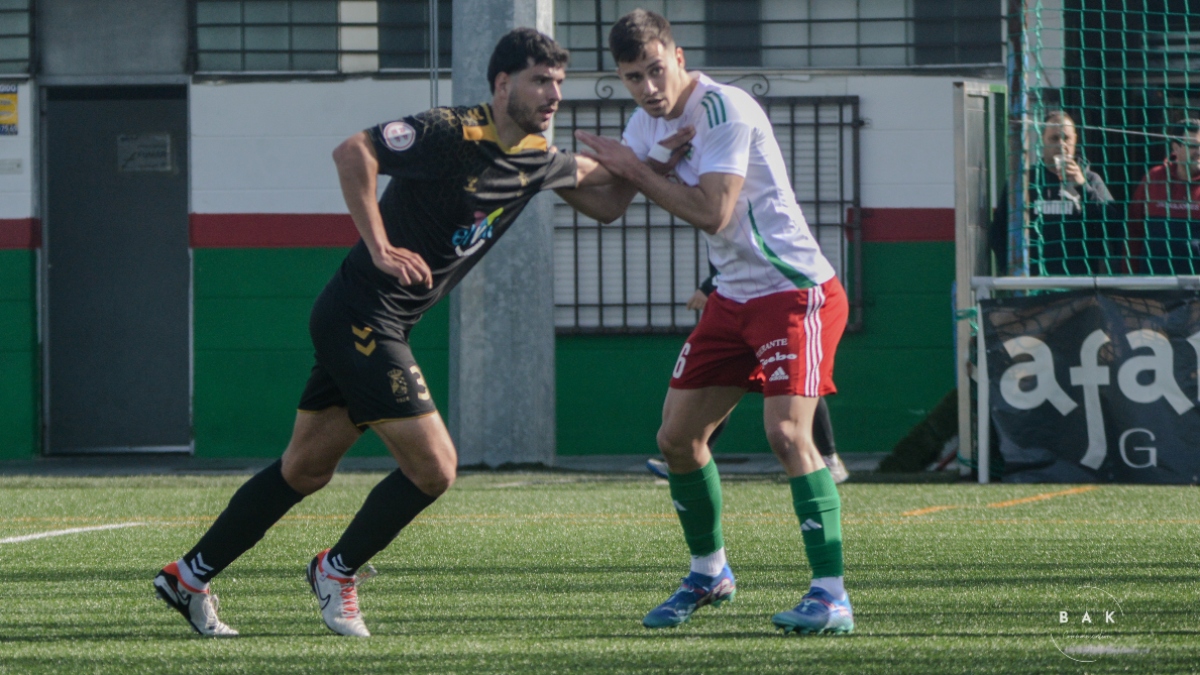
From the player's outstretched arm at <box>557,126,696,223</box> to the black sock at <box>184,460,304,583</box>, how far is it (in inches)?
44.7

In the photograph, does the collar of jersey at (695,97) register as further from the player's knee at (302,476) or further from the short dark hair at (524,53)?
the player's knee at (302,476)

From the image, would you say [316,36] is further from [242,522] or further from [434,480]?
[434,480]

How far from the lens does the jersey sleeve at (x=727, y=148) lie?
427cm

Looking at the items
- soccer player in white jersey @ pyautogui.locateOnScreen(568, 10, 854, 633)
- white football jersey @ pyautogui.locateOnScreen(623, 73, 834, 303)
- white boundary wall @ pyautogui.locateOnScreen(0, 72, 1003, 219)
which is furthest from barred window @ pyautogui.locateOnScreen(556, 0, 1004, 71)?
white football jersey @ pyautogui.locateOnScreen(623, 73, 834, 303)

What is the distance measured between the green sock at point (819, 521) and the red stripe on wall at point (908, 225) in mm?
8530

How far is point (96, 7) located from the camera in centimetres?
1284

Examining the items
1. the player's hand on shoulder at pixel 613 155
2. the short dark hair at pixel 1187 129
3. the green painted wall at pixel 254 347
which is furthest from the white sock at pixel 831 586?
the green painted wall at pixel 254 347

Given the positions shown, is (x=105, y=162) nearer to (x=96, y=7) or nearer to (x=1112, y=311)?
(x=96, y=7)

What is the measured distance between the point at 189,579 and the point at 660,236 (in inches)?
351

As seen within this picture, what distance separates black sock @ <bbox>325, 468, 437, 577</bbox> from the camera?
423 cm

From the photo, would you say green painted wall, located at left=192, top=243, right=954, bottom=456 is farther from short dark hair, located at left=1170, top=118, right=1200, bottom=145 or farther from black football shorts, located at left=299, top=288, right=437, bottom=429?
black football shorts, located at left=299, top=288, right=437, bottom=429

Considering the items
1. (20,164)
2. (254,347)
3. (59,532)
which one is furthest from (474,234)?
(20,164)

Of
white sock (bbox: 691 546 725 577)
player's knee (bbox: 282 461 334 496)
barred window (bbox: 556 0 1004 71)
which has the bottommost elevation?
white sock (bbox: 691 546 725 577)

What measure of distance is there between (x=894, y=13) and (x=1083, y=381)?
4.71m
